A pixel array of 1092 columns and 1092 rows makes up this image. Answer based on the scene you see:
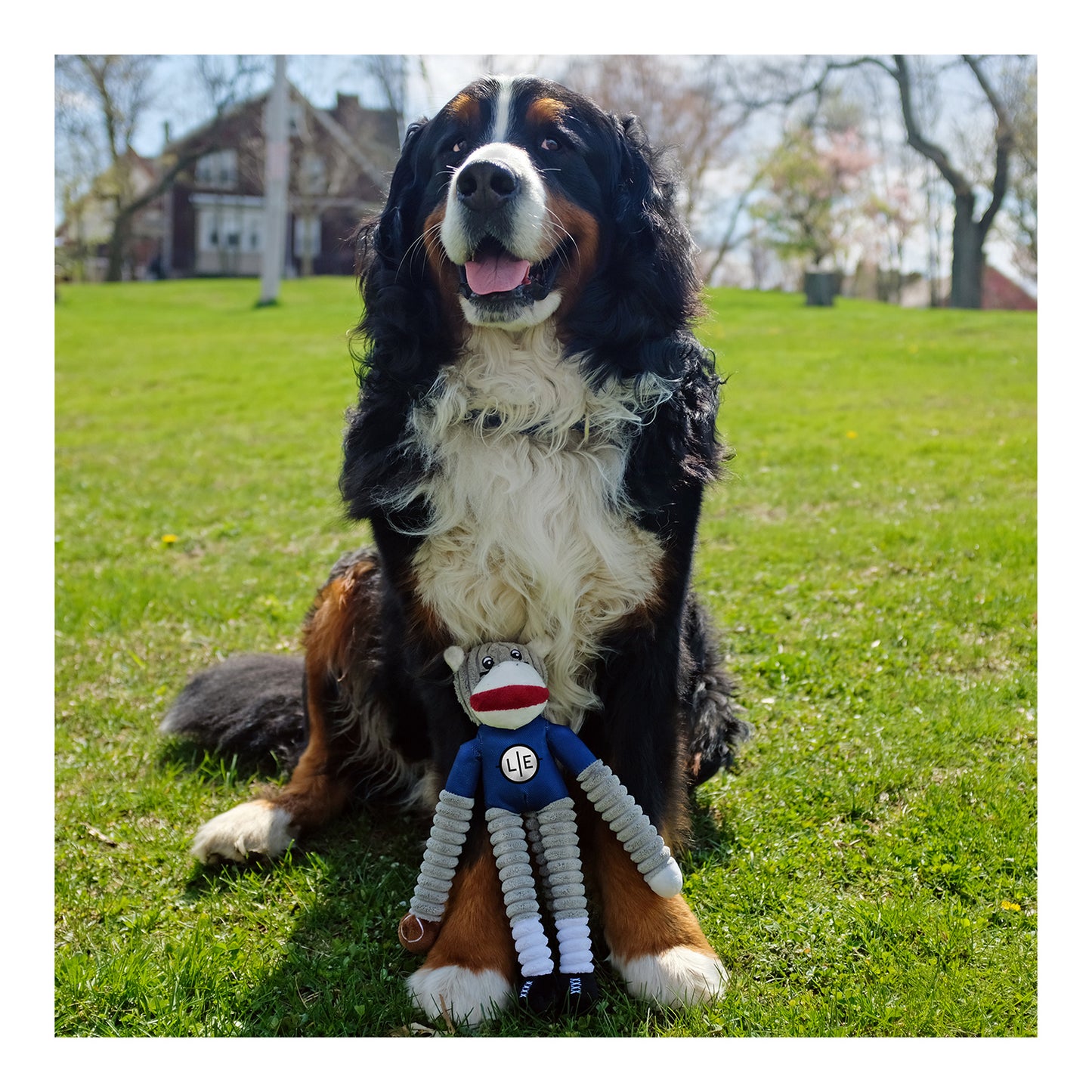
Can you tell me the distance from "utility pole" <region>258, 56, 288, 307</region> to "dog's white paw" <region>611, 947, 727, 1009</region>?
13.2 m

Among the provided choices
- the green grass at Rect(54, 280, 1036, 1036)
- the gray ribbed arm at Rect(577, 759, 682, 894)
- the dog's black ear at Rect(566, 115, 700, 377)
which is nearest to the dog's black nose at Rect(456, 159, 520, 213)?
the dog's black ear at Rect(566, 115, 700, 377)

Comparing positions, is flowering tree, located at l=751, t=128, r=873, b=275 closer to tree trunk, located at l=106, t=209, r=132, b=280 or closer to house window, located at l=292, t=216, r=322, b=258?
tree trunk, located at l=106, t=209, r=132, b=280

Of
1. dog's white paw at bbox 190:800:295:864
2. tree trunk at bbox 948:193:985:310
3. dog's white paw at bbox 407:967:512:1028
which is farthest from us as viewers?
tree trunk at bbox 948:193:985:310

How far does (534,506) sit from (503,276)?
573 millimetres

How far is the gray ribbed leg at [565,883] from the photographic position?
7.61 feet

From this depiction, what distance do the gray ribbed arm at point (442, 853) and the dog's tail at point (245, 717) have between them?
1125mm

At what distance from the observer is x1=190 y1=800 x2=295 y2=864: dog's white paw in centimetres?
288

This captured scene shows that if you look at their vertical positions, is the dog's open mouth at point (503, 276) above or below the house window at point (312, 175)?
below

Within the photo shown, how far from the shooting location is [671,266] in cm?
260

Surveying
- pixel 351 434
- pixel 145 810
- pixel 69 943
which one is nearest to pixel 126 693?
pixel 145 810

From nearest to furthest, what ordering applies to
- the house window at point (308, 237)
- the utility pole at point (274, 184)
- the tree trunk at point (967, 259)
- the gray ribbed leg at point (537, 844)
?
the gray ribbed leg at point (537, 844) < the utility pole at point (274, 184) < the tree trunk at point (967, 259) < the house window at point (308, 237)

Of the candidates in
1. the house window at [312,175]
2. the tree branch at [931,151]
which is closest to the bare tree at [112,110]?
the house window at [312,175]

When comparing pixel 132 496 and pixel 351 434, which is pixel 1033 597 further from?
pixel 132 496

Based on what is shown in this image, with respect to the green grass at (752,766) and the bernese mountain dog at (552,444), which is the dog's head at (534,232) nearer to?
the bernese mountain dog at (552,444)
